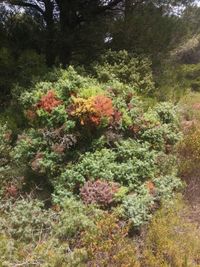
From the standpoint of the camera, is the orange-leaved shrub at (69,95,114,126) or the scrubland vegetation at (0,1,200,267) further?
the orange-leaved shrub at (69,95,114,126)

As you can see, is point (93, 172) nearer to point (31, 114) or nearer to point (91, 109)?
point (91, 109)

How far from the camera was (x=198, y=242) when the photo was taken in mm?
4898

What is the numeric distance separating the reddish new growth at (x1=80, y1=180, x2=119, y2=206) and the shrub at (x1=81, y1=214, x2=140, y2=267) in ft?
1.01

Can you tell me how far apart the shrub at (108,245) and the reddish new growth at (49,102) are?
1.74 meters

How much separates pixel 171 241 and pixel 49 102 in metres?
2.45

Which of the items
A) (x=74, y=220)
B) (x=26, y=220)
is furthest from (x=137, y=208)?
(x=26, y=220)

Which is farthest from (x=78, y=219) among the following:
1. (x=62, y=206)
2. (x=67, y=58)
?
(x=67, y=58)

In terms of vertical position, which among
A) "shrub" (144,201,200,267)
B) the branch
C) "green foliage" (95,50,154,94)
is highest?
the branch

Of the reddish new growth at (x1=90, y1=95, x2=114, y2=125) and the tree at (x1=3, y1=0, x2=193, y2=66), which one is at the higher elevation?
the tree at (x1=3, y1=0, x2=193, y2=66)

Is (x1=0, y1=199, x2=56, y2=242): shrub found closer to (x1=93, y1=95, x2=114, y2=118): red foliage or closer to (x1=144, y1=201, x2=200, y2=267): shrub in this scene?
(x1=144, y1=201, x2=200, y2=267): shrub

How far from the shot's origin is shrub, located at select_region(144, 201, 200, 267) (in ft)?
15.0

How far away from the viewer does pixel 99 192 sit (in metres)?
5.01

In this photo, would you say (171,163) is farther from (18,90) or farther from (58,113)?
(18,90)

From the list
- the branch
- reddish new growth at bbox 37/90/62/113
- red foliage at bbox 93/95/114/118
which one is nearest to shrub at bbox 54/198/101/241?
red foliage at bbox 93/95/114/118
